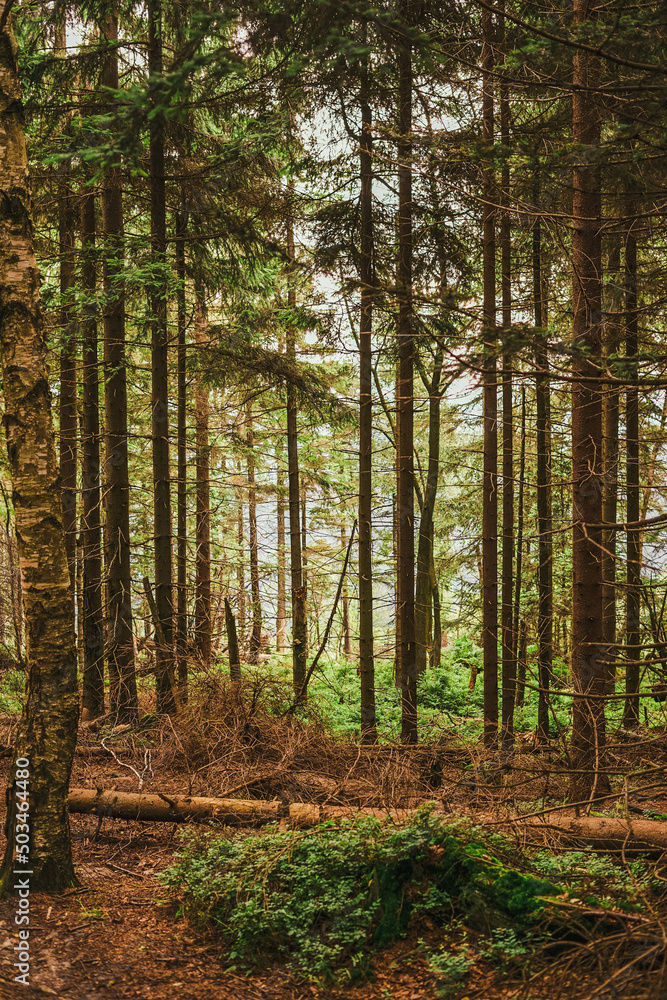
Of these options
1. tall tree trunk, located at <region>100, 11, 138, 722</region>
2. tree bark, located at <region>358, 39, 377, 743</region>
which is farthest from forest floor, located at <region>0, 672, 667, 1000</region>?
tree bark, located at <region>358, 39, 377, 743</region>

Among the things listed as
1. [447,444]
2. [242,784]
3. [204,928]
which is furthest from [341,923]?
[447,444]

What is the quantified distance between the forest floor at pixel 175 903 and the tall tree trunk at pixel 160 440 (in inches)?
37.2

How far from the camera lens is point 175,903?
507 cm

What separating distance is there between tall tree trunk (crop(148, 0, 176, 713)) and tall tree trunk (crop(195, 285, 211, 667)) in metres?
0.50

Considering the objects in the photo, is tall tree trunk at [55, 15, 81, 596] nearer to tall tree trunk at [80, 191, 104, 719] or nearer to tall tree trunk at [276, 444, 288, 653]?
tall tree trunk at [80, 191, 104, 719]

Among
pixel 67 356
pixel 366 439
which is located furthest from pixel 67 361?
pixel 366 439

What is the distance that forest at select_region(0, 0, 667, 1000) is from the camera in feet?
14.0

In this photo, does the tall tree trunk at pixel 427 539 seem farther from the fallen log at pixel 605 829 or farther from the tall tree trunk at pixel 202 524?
the fallen log at pixel 605 829

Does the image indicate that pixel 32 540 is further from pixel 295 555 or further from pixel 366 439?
pixel 295 555

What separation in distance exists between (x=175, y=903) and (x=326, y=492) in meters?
9.73

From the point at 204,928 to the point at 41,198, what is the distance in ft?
32.6

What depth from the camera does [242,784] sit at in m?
6.97

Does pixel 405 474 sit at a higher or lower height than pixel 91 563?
higher

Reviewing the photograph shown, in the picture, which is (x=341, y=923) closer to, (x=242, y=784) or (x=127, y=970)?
(x=127, y=970)
